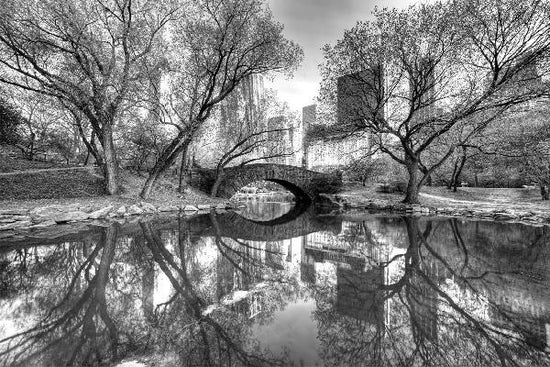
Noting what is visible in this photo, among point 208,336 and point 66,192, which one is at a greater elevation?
point 66,192

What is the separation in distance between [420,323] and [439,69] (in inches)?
624

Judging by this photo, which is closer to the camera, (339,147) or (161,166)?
(161,166)

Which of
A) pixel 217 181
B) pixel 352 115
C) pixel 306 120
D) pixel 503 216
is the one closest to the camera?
pixel 503 216

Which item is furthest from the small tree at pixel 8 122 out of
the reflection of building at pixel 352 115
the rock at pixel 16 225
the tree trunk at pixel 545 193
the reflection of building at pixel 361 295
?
the tree trunk at pixel 545 193

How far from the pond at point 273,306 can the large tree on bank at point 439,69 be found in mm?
9971

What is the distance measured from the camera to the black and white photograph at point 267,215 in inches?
96.6

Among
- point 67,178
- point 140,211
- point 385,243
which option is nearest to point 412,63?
point 385,243

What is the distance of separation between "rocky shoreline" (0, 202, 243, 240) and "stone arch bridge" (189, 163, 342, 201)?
720 centimetres

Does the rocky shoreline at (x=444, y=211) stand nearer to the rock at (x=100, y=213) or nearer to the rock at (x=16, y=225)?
the rock at (x=100, y=213)

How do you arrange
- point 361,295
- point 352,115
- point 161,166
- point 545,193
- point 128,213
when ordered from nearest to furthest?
point 361,295
point 128,213
point 161,166
point 352,115
point 545,193

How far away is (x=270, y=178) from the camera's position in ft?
73.1

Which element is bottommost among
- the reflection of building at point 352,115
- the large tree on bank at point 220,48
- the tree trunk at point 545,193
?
the tree trunk at point 545,193

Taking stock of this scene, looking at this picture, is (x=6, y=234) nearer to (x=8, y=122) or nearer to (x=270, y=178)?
(x=270, y=178)

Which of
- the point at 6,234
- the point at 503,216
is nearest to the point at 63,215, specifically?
the point at 6,234
